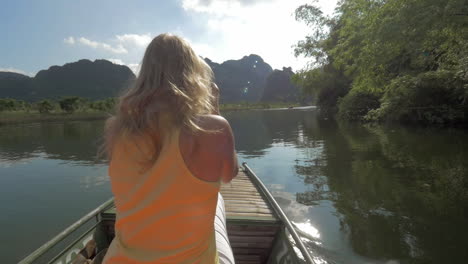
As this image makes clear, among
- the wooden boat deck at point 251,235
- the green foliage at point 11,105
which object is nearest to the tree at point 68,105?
the green foliage at point 11,105

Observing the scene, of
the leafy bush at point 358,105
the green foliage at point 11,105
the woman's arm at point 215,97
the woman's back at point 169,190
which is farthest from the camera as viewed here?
the green foliage at point 11,105

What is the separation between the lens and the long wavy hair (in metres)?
1.24

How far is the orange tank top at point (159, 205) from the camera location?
3.92ft

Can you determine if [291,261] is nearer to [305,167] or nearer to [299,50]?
[305,167]

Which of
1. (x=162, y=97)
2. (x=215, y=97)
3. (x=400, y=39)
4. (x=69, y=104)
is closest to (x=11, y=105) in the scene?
(x=69, y=104)

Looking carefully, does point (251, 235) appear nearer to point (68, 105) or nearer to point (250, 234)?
point (250, 234)

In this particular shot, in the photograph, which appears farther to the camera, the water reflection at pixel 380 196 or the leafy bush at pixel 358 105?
the leafy bush at pixel 358 105

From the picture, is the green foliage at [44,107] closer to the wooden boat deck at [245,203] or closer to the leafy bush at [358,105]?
the leafy bush at [358,105]

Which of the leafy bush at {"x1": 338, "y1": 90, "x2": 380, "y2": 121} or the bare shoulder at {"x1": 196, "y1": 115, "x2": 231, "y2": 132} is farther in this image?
the leafy bush at {"x1": 338, "y1": 90, "x2": 380, "y2": 121}

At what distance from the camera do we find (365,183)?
10070mm

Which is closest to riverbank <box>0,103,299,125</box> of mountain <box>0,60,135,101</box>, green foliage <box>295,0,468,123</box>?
green foliage <box>295,0,468,123</box>

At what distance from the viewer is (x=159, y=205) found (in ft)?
3.99

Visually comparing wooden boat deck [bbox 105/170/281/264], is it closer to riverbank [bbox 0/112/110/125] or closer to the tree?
riverbank [bbox 0/112/110/125]

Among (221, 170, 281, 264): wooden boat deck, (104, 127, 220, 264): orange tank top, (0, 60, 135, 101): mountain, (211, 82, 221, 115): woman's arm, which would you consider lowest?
(221, 170, 281, 264): wooden boat deck
